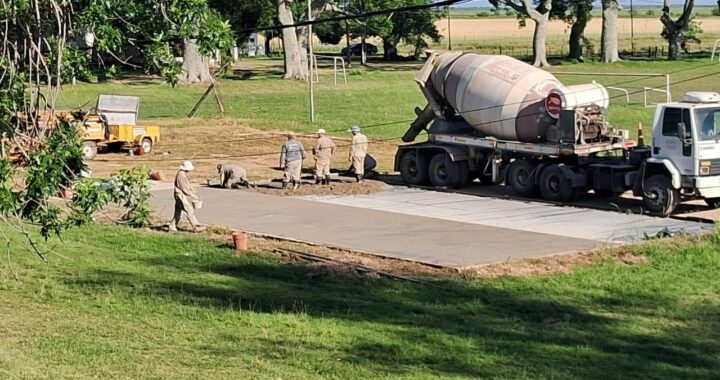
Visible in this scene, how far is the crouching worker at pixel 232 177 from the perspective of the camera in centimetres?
3169

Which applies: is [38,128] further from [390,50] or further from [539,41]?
[390,50]

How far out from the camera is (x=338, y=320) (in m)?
15.7

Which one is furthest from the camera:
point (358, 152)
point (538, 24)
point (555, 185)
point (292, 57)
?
point (538, 24)

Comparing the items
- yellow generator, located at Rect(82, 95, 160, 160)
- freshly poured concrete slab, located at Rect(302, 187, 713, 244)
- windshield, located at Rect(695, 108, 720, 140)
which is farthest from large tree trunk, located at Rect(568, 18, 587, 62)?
windshield, located at Rect(695, 108, 720, 140)

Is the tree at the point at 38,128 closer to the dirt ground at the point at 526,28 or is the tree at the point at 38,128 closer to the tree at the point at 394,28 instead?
the tree at the point at 394,28

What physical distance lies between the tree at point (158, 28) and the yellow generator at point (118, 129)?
22.9 metres

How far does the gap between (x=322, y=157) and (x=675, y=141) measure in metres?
9.46

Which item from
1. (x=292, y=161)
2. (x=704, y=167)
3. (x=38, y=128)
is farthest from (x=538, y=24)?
(x=38, y=128)

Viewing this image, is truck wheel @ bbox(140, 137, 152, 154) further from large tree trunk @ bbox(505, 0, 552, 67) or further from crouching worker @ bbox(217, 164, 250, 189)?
large tree trunk @ bbox(505, 0, 552, 67)

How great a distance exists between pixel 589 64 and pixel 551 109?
55.9 m

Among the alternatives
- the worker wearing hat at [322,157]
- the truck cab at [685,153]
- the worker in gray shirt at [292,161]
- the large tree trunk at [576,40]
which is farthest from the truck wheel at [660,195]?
the large tree trunk at [576,40]

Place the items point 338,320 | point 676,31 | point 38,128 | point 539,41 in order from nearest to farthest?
point 38,128, point 338,320, point 539,41, point 676,31

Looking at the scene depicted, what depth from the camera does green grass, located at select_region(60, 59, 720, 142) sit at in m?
46.3

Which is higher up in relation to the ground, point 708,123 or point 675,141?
point 708,123
